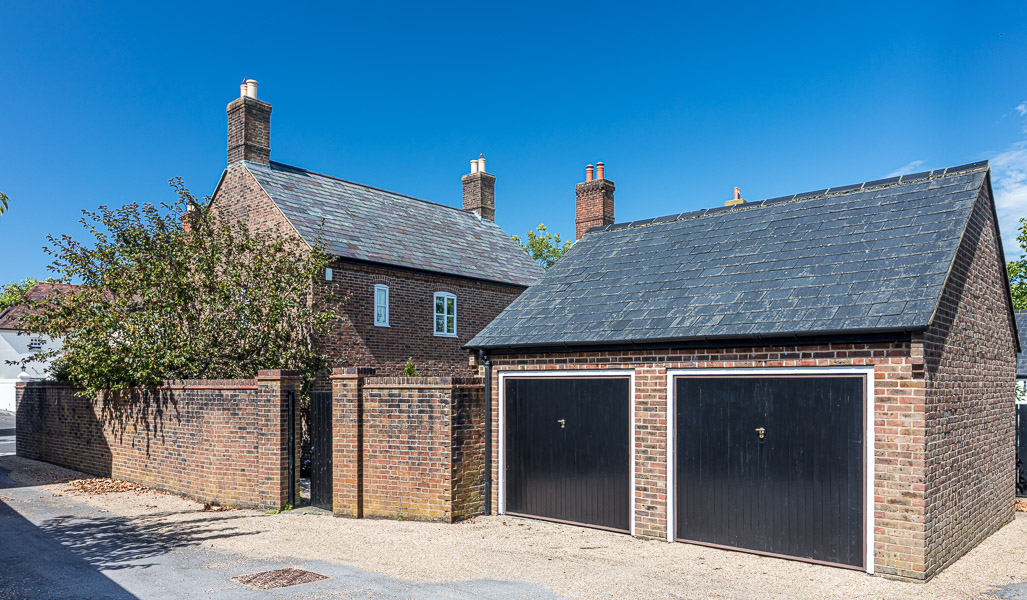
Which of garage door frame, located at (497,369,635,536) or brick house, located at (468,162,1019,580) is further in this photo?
garage door frame, located at (497,369,635,536)

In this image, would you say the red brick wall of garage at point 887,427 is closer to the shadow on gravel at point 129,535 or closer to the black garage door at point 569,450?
the black garage door at point 569,450

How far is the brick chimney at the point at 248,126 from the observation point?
66.5 feet

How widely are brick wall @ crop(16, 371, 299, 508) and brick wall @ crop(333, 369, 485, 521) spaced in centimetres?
110

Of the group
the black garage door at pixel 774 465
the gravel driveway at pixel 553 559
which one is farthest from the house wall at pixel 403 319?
the black garage door at pixel 774 465

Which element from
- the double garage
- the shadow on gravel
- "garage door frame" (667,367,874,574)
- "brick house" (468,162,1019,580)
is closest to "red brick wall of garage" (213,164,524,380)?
the shadow on gravel

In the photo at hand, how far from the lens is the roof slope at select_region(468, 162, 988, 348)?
8898 mm

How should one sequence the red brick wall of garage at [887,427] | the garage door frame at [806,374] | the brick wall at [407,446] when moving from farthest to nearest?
the brick wall at [407,446]
the garage door frame at [806,374]
the red brick wall of garage at [887,427]

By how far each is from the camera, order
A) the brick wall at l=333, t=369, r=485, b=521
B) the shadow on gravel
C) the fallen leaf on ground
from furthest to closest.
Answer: the fallen leaf on ground → the brick wall at l=333, t=369, r=485, b=521 → the shadow on gravel

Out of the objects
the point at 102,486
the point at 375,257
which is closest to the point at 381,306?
the point at 375,257

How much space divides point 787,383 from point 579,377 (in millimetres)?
3084

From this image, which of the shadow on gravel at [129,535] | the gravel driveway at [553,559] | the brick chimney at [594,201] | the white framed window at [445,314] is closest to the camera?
the gravel driveway at [553,559]

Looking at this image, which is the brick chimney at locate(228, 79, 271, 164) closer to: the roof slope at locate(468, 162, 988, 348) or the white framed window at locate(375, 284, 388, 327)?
the white framed window at locate(375, 284, 388, 327)

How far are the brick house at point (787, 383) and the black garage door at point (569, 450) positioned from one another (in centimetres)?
3

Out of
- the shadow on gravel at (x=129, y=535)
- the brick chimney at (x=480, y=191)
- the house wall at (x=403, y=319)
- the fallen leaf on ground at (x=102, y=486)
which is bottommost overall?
the fallen leaf on ground at (x=102, y=486)
